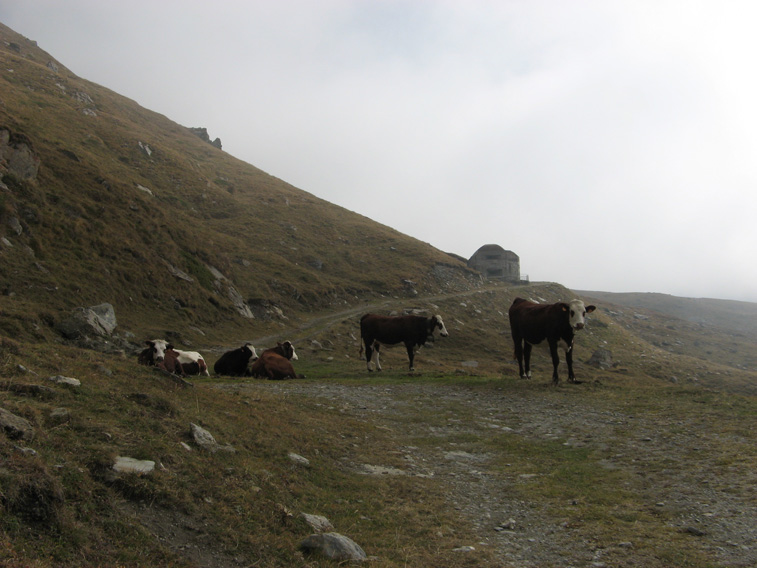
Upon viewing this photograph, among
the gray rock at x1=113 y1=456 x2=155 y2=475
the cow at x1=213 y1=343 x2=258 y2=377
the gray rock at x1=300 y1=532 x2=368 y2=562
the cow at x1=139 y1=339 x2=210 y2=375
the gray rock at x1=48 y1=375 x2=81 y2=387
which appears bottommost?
the cow at x1=213 y1=343 x2=258 y2=377

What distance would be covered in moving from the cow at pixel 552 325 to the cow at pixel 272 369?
9854 millimetres

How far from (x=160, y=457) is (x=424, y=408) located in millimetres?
10370

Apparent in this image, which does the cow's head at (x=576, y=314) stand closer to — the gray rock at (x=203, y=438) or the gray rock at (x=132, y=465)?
the gray rock at (x=203, y=438)

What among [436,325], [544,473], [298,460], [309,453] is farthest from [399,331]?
[298,460]

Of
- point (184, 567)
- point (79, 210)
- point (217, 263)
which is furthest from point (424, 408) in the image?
point (217, 263)

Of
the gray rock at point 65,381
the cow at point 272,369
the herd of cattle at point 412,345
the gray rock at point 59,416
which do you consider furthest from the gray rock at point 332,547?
the cow at point 272,369

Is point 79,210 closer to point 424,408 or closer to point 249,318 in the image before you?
point 249,318

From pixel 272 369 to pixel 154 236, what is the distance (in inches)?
817

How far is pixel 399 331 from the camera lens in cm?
2605

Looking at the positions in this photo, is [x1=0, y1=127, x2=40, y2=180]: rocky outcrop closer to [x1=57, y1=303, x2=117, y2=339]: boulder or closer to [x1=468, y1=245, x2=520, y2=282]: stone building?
[x1=57, y1=303, x2=117, y2=339]: boulder

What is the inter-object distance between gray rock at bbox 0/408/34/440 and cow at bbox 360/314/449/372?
65.9ft

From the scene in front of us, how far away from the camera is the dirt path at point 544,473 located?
21.0 ft

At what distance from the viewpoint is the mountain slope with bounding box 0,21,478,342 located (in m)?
27.5

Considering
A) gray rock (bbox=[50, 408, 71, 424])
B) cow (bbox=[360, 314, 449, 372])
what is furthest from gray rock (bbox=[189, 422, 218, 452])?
cow (bbox=[360, 314, 449, 372])
